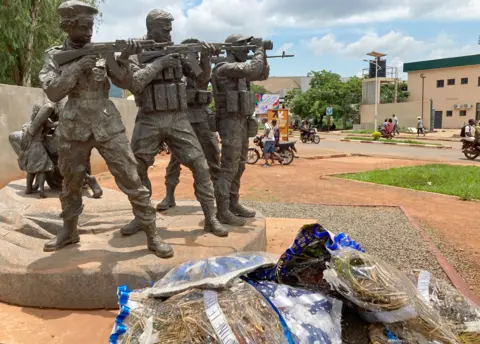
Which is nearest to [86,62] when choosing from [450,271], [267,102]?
[450,271]

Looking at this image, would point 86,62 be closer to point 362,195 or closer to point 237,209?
point 237,209

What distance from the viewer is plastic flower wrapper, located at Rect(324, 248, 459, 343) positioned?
2.75 m

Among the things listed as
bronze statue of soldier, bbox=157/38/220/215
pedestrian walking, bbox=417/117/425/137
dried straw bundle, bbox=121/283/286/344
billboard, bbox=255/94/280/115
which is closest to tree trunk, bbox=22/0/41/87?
bronze statue of soldier, bbox=157/38/220/215

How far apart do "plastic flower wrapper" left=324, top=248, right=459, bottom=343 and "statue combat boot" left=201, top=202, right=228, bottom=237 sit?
1.78 metres

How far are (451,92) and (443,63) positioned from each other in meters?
2.58

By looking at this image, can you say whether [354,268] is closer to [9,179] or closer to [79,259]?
[79,259]

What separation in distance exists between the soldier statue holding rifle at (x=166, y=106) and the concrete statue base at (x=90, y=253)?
0.42m

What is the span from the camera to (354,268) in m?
2.84

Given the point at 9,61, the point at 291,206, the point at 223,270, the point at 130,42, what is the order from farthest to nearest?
1. the point at 9,61
2. the point at 291,206
3. the point at 130,42
4. the point at 223,270

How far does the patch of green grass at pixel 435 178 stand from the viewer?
30.6 ft

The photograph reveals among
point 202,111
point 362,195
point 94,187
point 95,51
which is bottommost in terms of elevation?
point 362,195

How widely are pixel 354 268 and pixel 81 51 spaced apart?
9.23ft

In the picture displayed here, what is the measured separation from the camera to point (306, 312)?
2.87 meters

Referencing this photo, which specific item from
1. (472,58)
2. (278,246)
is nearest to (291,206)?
(278,246)
